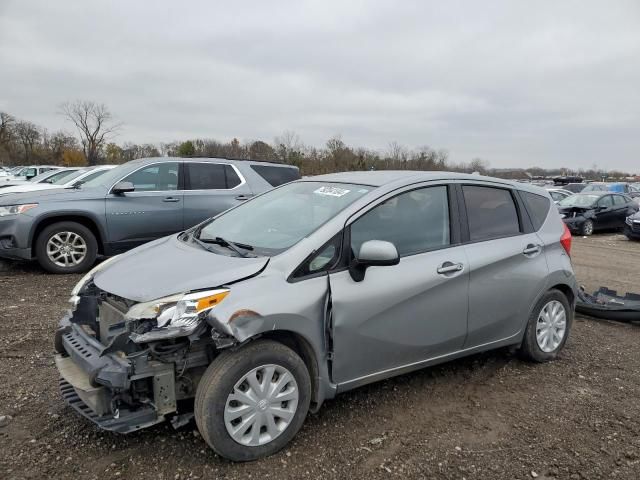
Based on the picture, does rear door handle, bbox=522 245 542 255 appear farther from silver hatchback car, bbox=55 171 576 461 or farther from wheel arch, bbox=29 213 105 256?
wheel arch, bbox=29 213 105 256

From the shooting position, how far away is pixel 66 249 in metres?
7.33

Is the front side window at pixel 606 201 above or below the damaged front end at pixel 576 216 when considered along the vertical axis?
above

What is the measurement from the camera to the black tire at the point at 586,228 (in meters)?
17.0

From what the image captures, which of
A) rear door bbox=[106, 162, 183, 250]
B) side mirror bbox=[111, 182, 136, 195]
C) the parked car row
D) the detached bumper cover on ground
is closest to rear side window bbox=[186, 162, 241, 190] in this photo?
rear door bbox=[106, 162, 183, 250]

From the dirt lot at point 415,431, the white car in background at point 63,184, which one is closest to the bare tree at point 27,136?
the white car in background at point 63,184

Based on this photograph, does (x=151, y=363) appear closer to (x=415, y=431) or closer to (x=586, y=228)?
(x=415, y=431)

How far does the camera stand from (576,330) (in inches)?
217

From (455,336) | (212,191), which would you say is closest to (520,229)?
(455,336)

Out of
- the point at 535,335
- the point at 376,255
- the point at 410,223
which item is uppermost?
the point at 410,223

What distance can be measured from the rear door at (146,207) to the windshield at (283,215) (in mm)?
3876


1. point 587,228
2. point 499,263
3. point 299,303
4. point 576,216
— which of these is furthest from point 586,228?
point 299,303

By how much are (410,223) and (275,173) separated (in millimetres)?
5345

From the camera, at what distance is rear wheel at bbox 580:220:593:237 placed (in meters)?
17.0

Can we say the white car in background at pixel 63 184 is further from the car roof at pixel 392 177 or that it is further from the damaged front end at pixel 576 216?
the damaged front end at pixel 576 216
